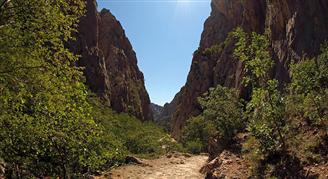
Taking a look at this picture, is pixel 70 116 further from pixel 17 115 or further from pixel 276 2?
pixel 276 2

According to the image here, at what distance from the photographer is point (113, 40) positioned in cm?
9619

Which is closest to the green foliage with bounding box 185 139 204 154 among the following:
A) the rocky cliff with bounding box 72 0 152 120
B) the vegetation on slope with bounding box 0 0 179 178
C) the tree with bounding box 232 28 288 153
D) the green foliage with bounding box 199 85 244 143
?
the green foliage with bounding box 199 85 244 143

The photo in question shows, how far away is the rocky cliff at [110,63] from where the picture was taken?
66.2 meters

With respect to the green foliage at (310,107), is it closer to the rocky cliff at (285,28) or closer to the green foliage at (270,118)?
the green foliage at (270,118)

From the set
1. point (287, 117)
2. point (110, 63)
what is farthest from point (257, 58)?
point (110, 63)

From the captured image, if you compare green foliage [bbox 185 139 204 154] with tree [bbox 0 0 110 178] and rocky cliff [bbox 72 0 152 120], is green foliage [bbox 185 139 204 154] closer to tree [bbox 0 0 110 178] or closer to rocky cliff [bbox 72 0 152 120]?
tree [bbox 0 0 110 178]

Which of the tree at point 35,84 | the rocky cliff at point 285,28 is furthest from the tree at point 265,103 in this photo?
the rocky cliff at point 285,28

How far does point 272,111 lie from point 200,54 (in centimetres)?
6652

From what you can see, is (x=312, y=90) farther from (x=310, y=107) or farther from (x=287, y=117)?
(x=287, y=117)

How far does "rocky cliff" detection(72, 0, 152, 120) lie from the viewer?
66194 mm

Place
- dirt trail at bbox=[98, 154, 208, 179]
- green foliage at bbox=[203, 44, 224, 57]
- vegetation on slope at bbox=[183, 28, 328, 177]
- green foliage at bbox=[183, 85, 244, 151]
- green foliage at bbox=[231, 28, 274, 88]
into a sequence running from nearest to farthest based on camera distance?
1. vegetation on slope at bbox=[183, 28, 328, 177]
2. green foliage at bbox=[231, 28, 274, 88]
3. dirt trail at bbox=[98, 154, 208, 179]
4. green foliage at bbox=[183, 85, 244, 151]
5. green foliage at bbox=[203, 44, 224, 57]

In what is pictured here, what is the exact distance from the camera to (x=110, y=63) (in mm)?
88000

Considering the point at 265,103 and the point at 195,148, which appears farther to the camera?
the point at 195,148

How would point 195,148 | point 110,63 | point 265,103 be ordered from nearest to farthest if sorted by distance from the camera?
point 265,103
point 195,148
point 110,63
